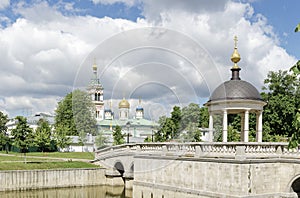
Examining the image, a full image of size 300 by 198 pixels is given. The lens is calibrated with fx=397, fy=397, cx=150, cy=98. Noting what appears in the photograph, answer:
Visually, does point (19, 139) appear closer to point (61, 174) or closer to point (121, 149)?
point (61, 174)

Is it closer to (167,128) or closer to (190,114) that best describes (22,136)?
(167,128)

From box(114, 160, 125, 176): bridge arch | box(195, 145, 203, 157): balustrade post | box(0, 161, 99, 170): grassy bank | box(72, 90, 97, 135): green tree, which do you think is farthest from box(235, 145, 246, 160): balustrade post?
box(0, 161, 99, 170): grassy bank

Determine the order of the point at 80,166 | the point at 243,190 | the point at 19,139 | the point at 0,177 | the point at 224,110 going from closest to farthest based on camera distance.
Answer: the point at 243,190
the point at 224,110
the point at 0,177
the point at 80,166
the point at 19,139

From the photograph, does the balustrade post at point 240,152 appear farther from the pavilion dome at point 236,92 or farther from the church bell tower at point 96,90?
the church bell tower at point 96,90

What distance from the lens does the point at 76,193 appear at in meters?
30.6

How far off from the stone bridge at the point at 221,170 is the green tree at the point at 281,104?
21.8 m

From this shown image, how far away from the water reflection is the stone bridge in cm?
501

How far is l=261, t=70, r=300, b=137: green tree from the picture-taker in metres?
43.2

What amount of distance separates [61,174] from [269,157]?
18.7m

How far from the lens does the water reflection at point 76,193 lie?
29.1m

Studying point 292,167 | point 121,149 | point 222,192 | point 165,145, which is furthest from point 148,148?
point 292,167

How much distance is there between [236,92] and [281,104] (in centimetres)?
2189

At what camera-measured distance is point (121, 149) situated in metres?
32.6

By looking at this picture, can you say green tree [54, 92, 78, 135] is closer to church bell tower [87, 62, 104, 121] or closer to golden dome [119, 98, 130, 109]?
church bell tower [87, 62, 104, 121]
